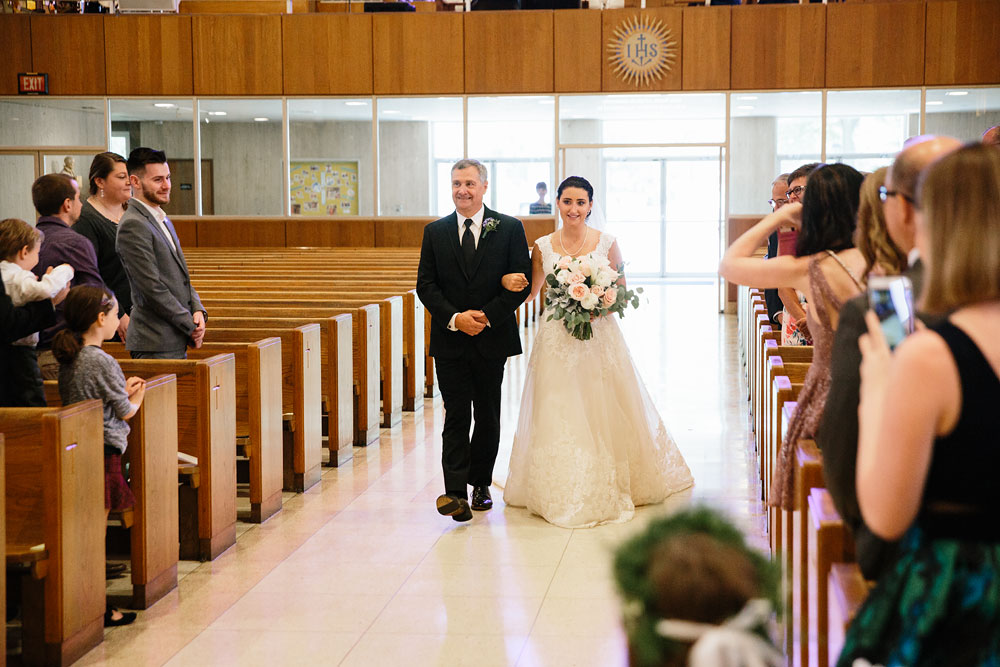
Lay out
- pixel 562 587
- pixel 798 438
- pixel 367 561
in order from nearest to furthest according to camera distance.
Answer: pixel 798 438 < pixel 562 587 < pixel 367 561

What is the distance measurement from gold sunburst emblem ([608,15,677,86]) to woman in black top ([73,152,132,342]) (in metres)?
9.28

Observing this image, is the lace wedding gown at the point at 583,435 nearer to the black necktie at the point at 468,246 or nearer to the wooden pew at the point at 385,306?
the black necktie at the point at 468,246

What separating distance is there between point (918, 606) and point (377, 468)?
442cm

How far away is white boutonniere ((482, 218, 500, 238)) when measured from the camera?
181 inches

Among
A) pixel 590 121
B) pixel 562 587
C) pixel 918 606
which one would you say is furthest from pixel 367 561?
pixel 590 121

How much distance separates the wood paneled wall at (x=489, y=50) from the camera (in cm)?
1264

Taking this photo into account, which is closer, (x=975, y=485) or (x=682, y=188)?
(x=975, y=485)

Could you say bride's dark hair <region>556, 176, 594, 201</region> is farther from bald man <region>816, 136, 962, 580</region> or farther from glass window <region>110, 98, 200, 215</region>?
glass window <region>110, 98, 200, 215</region>

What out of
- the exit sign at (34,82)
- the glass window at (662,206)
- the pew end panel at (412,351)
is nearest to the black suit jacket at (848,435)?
the pew end panel at (412,351)

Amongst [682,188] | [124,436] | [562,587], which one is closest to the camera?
[124,436]

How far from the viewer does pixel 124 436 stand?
11.2 ft

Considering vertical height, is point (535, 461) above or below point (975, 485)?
below

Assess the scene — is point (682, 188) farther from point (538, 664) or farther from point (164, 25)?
point (538, 664)

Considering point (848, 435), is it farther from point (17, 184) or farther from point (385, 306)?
point (17, 184)
